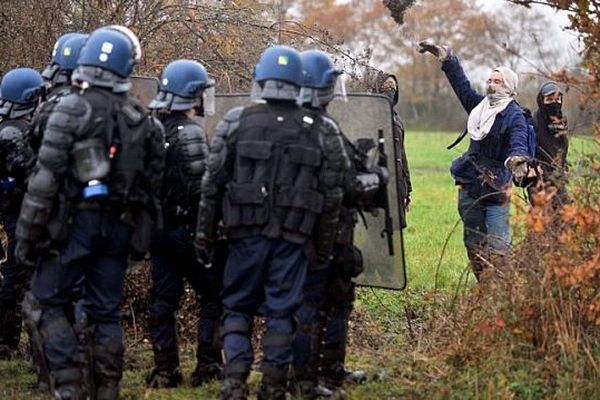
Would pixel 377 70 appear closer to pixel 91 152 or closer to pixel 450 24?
pixel 91 152

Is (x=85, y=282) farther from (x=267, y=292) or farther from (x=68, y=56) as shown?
(x=68, y=56)

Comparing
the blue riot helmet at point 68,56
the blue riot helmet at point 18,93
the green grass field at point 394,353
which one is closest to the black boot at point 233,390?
the green grass field at point 394,353

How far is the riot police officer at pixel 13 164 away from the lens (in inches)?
289

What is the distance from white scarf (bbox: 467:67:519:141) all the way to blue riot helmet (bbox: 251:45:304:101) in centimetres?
313

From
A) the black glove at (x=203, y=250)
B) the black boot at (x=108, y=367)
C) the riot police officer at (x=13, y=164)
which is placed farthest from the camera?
the riot police officer at (x=13, y=164)

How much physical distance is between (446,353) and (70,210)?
260 cm

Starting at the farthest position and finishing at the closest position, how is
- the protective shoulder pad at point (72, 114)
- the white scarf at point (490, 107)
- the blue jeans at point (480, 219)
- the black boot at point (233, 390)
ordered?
the white scarf at point (490, 107), the blue jeans at point (480, 219), the black boot at point (233, 390), the protective shoulder pad at point (72, 114)

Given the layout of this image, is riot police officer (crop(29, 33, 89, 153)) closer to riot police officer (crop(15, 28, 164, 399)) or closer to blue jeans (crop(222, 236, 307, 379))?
riot police officer (crop(15, 28, 164, 399))

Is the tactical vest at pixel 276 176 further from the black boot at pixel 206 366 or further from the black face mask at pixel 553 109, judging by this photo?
the black face mask at pixel 553 109

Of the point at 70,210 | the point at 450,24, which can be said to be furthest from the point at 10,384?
the point at 450,24

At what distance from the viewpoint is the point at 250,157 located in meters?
6.16

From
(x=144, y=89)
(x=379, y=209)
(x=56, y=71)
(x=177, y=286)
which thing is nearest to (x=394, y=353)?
(x=379, y=209)

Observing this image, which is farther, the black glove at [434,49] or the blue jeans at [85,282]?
the black glove at [434,49]

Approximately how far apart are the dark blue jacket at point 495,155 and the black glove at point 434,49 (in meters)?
0.08
